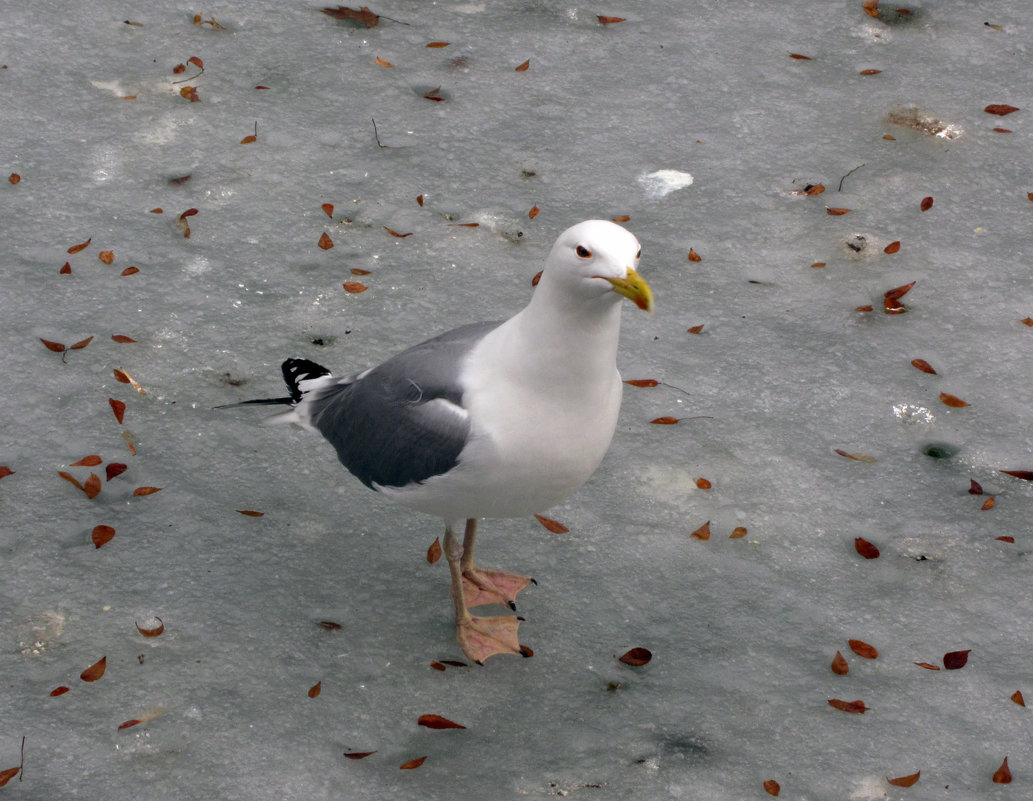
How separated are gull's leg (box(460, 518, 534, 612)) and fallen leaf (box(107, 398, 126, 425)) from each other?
1765 millimetres

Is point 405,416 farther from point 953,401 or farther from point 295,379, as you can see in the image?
point 953,401

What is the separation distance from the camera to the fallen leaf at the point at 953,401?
17.9ft

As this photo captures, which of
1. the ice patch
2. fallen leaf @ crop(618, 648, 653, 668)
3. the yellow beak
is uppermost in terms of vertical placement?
the yellow beak

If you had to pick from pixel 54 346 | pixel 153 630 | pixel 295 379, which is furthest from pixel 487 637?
pixel 54 346

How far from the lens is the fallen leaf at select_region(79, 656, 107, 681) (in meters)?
3.98

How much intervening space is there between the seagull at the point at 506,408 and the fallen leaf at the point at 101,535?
1.04 meters

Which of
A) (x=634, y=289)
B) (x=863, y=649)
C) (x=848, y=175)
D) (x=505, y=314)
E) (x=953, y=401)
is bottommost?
(x=863, y=649)

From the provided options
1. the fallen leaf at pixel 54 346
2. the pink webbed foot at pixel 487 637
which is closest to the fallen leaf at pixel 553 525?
the pink webbed foot at pixel 487 637

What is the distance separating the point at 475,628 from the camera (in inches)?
172

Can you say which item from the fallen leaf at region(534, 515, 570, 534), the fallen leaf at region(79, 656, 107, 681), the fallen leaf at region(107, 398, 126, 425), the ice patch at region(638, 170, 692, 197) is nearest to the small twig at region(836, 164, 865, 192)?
the ice patch at region(638, 170, 692, 197)

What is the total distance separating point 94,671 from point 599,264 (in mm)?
2341

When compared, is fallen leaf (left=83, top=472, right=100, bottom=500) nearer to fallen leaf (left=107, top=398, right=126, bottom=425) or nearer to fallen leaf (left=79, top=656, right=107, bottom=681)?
fallen leaf (left=107, top=398, right=126, bottom=425)

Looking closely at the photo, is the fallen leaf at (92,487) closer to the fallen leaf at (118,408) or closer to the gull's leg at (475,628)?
the fallen leaf at (118,408)

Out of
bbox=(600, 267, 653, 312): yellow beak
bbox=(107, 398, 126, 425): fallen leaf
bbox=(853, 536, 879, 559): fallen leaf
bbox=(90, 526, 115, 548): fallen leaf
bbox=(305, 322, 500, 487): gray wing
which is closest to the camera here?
bbox=(600, 267, 653, 312): yellow beak
